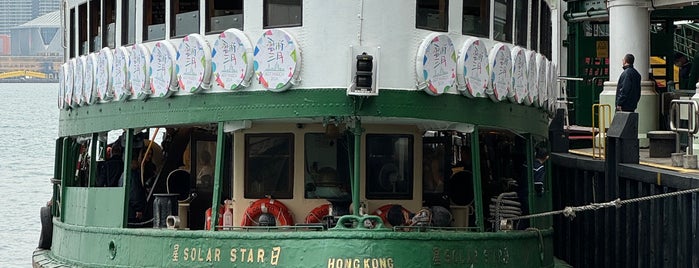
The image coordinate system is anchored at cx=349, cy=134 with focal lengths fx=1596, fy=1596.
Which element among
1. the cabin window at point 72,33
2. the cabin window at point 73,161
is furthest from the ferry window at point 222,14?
the cabin window at point 72,33

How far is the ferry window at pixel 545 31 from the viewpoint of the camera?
2162 cm

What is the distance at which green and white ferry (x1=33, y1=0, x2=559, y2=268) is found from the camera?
1734 cm

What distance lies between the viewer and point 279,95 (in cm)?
1755

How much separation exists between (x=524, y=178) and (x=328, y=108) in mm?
3905

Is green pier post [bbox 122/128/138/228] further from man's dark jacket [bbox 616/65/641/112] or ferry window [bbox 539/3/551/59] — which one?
man's dark jacket [bbox 616/65/641/112]

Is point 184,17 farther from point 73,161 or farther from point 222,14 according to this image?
point 73,161

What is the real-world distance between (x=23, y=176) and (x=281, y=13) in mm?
45606

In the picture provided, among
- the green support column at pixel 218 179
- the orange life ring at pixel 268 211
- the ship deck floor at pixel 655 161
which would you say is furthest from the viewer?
the ship deck floor at pixel 655 161

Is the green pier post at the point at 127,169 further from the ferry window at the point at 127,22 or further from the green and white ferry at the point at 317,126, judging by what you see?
the ferry window at the point at 127,22

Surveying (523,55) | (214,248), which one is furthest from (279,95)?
(523,55)

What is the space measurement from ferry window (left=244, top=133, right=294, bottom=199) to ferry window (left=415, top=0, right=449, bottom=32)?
2.18 m

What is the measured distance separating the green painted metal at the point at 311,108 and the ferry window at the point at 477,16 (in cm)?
86

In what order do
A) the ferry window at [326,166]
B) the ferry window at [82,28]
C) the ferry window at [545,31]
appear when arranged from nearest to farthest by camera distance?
the ferry window at [326,166], the ferry window at [545,31], the ferry window at [82,28]

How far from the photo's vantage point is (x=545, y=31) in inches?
862
